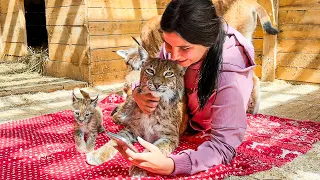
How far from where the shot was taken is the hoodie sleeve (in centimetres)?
191

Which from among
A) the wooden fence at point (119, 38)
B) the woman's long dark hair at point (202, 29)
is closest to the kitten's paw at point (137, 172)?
the woman's long dark hair at point (202, 29)

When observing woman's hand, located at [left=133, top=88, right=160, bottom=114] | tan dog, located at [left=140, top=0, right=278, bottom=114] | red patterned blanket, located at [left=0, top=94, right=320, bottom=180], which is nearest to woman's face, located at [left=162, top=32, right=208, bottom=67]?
woman's hand, located at [left=133, top=88, right=160, bottom=114]

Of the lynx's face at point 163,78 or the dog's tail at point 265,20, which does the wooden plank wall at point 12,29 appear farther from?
the lynx's face at point 163,78

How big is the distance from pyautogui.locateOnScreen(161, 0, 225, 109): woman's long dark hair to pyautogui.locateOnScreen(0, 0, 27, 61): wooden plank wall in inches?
225

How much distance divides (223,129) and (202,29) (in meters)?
0.56

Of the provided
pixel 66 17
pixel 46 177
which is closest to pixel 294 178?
pixel 46 177

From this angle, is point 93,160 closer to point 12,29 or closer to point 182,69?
point 182,69

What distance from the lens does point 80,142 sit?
2.39 meters

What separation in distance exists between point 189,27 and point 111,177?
2.96 feet

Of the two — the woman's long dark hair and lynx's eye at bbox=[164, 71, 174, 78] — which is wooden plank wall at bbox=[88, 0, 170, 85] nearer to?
lynx's eye at bbox=[164, 71, 174, 78]

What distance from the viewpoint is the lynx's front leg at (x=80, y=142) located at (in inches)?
93.2

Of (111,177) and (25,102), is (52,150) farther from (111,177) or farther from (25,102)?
(25,102)

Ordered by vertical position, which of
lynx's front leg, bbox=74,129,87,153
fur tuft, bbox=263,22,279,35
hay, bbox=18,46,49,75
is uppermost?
fur tuft, bbox=263,22,279,35

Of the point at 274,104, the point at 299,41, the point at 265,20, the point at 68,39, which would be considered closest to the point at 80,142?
the point at 274,104
